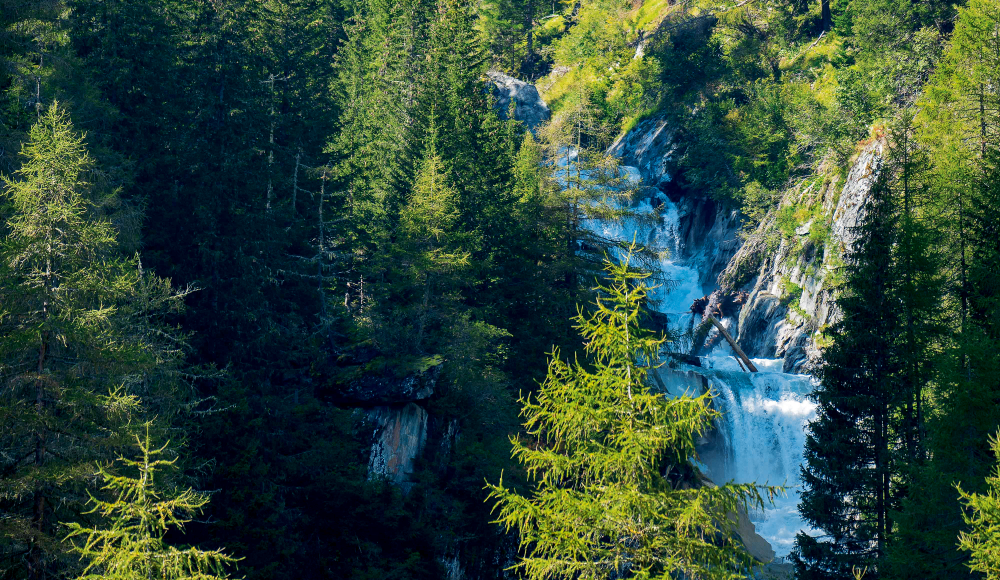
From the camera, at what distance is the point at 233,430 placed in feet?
60.6

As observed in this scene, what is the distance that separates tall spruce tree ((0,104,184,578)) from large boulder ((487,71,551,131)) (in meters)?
44.8

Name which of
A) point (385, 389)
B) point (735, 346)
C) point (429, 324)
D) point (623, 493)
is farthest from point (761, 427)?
point (623, 493)

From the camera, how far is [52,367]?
41.0 ft

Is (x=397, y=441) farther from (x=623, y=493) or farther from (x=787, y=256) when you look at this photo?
(x=787, y=256)

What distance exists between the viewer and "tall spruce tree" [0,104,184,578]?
11.4 meters

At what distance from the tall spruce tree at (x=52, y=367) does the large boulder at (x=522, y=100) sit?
44839 millimetres

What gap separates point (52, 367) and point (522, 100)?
48.5 metres

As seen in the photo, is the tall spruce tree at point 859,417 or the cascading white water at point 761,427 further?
the cascading white water at point 761,427

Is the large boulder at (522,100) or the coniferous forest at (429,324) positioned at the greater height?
the large boulder at (522,100)

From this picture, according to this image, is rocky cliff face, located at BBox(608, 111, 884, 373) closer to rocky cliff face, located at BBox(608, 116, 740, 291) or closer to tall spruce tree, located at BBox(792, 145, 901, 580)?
rocky cliff face, located at BBox(608, 116, 740, 291)

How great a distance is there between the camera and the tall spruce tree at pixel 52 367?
37.3ft

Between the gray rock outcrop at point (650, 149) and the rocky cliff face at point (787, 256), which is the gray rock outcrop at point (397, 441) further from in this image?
the gray rock outcrop at point (650, 149)

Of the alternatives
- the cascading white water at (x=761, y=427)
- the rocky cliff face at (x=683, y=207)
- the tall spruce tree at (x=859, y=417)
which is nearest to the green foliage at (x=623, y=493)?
the tall spruce tree at (x=859, y=417)

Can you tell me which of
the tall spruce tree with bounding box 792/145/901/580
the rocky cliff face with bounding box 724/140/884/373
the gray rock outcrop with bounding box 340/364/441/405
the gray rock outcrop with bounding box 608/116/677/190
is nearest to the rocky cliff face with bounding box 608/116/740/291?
the gray rock outcrop with bounding box 608/116/677/190
